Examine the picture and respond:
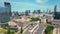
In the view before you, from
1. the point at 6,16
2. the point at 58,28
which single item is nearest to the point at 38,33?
the point at 58,28

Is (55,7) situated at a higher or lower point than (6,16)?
higher

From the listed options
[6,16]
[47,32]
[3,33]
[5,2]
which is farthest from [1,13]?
[47,32]

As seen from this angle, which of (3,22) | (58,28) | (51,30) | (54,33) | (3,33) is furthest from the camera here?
(3,22)

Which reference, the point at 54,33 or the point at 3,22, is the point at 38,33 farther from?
the point at 3,22

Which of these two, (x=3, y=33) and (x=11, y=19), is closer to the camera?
(x=3, y=33)

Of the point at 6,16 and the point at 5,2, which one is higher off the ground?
the point at 5,2

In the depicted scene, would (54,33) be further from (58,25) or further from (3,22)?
(3,22)

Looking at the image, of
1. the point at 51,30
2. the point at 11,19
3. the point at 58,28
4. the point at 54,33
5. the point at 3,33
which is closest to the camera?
the point at 3,33

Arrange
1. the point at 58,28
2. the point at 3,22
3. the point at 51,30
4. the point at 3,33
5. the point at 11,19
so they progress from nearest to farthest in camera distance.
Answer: the point at 3,33 < the point at 51,30 < the point at 58,28 < the point at 3,22 < the point at 11,19

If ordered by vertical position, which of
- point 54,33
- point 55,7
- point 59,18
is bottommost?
point 54,33
